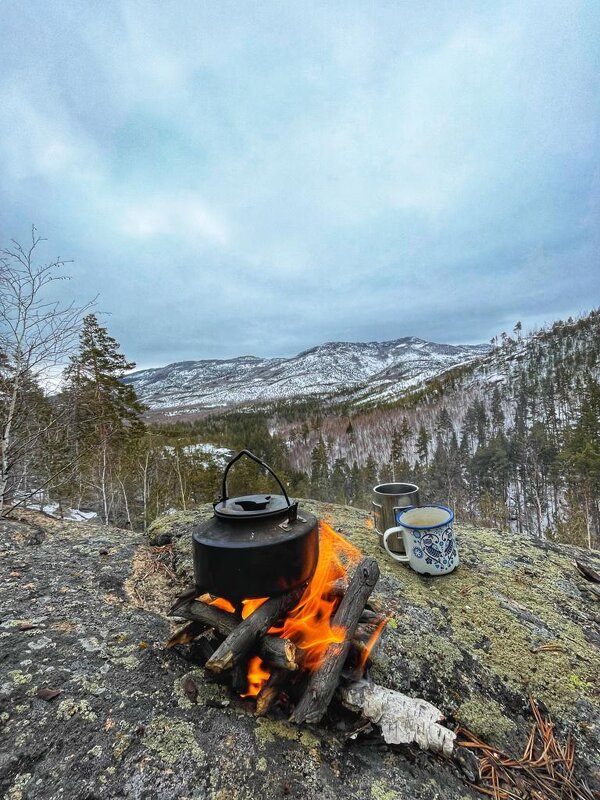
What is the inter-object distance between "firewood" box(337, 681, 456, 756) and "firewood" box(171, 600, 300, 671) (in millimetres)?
401

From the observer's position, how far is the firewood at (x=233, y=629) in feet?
5.98

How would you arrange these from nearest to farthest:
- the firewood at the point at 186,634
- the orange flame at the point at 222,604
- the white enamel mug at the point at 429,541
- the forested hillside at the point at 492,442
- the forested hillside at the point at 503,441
→ the firewood at the point at 186,634 < the orange flame at the point at 222,604 < the white enamel mug at the point at 429,541 < the forested hillside at the point at 503,441 < the forested hillside at the point at 492,442

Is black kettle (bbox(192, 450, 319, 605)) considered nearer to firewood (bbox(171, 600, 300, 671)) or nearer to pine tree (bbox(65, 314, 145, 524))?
firewood (bbox(171, 600, 300, 671))

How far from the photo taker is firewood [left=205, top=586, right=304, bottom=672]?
67.2 inches

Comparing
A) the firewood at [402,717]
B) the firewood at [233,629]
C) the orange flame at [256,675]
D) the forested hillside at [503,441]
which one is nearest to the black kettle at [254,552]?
the firewood at [233,629]

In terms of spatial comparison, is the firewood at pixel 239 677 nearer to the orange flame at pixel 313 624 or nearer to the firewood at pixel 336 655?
the orange flame at pixel 313 624

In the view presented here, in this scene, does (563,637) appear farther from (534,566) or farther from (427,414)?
(427,414)

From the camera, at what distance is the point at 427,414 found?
243 ft

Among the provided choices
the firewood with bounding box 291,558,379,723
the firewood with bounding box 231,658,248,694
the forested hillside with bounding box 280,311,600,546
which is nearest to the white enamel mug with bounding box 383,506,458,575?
the firewood with bounding box 291,558,379,723

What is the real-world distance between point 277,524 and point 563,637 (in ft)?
7.85

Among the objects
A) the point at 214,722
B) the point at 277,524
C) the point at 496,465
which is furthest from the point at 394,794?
the point at 496,465

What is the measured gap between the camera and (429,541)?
10.5 feet

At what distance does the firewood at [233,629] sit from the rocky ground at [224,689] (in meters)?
0.30

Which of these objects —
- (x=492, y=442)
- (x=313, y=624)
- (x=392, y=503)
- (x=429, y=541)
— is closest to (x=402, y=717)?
(x=313, y=624)
